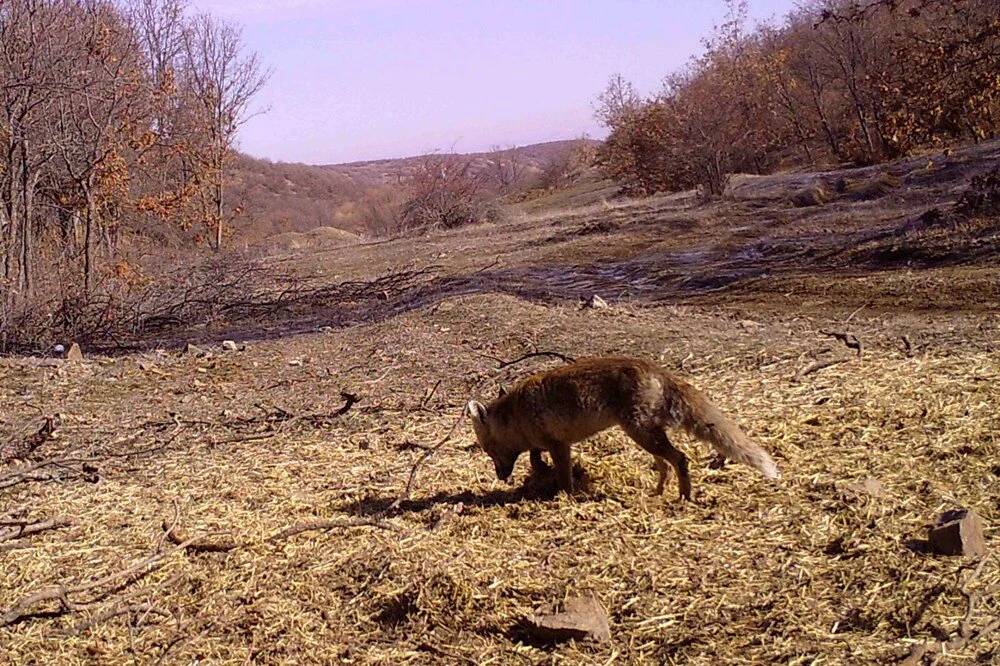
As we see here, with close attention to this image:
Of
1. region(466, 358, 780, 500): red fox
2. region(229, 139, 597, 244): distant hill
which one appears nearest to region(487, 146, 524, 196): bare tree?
region(229, 139, 597, 244): distant hill

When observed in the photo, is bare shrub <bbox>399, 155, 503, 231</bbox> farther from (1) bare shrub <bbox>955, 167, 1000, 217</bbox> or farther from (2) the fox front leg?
(2) the fox front leg

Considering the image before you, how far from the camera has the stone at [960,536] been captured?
176 inches

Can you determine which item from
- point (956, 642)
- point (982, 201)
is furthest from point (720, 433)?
point (982, 201)

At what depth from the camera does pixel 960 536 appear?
4.46 metres

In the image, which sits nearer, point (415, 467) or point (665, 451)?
point (665, 451)

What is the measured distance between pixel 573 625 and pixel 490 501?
1.92 m

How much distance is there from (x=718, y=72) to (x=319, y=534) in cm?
3903

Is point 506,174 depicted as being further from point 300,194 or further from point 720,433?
point 720,433

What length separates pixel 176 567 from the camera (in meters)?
5.38

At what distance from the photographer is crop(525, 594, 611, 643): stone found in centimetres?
427

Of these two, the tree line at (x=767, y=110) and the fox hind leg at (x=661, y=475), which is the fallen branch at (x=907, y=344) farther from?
the tree line at (x=767, y=110)

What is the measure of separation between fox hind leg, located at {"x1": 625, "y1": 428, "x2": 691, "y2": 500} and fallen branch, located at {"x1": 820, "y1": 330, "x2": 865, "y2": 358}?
125 inches

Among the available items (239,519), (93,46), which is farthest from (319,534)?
(93,46)

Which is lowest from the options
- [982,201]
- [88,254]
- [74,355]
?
[74,355]
